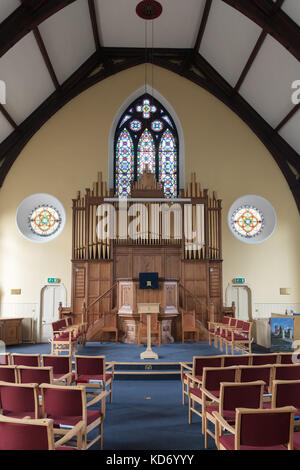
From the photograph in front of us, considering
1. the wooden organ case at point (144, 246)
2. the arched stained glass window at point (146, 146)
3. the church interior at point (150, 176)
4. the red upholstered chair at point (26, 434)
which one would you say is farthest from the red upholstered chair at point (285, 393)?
the arched stained glass window at point (146, 146)

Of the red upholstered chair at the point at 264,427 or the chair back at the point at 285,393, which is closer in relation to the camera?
the red upholstered chair at the point at 264,427

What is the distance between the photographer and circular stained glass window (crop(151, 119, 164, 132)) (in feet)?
45.2

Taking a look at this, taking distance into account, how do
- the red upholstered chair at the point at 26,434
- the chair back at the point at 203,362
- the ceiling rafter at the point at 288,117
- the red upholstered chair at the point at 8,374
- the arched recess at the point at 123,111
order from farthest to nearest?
the arched recess at the point at 123,111 < the ceiling rafter at the point at 288,117 < the chair back at the point at 203,362 < the red upholstered chair at the point at 8,374 < the red upholstered chair at the point at 26,434

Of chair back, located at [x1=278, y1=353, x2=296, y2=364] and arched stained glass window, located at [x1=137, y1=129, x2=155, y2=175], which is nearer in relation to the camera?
chair back, located at [x1=278, y1=353, x2=296, y2=364]

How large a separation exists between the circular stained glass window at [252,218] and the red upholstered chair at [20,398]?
10515mm

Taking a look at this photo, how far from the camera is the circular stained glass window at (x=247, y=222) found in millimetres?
13117

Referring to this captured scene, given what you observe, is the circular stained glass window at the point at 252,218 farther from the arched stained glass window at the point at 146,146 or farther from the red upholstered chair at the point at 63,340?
the red upholstered chair at the point at 63,340

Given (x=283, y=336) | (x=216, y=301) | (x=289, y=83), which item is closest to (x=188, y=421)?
(x=283, y=336)

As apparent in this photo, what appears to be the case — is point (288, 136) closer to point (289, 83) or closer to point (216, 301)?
point (289, 83)

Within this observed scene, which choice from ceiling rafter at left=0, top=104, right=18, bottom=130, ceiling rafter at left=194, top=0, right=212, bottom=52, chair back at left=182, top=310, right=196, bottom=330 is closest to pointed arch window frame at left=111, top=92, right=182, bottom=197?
ceiling rafter at left=194, top=0, right=212, bottom=52

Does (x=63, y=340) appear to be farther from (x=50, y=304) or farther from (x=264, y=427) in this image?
(x=264, y=427)

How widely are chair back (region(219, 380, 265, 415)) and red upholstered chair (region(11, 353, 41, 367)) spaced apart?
266 cm

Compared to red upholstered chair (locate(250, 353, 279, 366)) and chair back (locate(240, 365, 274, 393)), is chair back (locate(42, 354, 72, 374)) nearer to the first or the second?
chair back (locate(240, 365, 274, 393))

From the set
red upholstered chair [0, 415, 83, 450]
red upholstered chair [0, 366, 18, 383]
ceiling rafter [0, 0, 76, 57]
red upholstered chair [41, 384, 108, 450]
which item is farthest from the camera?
ceiling rafter [0, 0, 76, 57]
